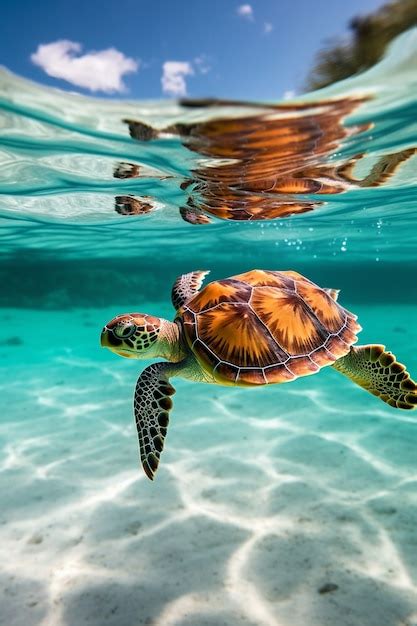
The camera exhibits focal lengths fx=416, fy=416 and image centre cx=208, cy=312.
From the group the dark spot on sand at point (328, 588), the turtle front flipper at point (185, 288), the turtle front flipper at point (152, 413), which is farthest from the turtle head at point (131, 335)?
the dark spot on sand at point (328, 588)

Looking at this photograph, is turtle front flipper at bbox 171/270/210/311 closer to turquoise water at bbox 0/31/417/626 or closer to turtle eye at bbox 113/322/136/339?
turtle eye at bbox 113/322/136/339

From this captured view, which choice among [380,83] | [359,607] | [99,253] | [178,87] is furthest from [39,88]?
[99,253]

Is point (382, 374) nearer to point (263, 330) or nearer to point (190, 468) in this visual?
point (263, 330)

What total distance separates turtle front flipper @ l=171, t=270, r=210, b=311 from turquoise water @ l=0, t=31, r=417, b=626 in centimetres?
237

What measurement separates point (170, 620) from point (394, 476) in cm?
346

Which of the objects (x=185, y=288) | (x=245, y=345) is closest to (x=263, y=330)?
(x=245, y=345)

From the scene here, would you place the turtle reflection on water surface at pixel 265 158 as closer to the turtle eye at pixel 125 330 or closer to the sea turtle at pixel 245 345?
the sea turtle at pixel 245 345

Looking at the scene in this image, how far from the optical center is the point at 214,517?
15.3 ft

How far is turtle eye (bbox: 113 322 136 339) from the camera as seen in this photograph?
3.66 meters

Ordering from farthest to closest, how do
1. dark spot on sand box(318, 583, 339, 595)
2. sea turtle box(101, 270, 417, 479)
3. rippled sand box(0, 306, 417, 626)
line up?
sea turtle box(101, 270, 417, 479) < dark spot on sand box(318, 583, 339, 595) < rippled sand box(0, 306, 417, 626)

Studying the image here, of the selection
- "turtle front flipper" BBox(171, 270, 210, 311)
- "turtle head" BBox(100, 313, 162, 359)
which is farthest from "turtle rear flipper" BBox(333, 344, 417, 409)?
"turtle head" BBox(100, 313, 162, 359)

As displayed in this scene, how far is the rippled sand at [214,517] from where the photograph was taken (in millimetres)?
3516

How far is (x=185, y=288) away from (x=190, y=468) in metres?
2.53

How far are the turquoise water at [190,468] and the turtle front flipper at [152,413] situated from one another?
1208 millimetres
